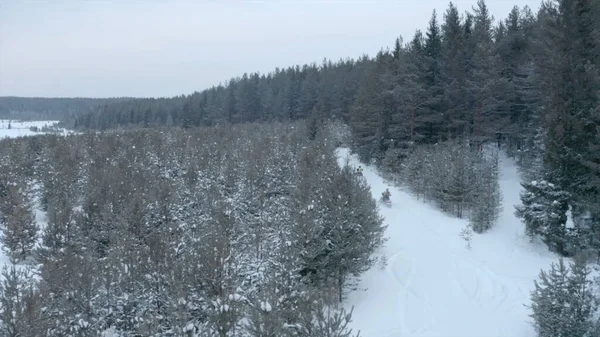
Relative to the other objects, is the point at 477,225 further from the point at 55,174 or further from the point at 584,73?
the point at 55,174

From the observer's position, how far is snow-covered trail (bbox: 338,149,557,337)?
13.1 metres

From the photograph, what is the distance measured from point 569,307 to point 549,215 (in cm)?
743

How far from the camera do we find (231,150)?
32812mm

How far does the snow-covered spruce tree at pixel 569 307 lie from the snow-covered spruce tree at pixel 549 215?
258 inches

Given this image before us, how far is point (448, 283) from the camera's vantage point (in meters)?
15.7

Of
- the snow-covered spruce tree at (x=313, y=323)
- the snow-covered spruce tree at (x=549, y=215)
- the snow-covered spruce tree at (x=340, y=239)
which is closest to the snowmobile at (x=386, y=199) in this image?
the snow-covered spruce tree at (x=549, y=215)

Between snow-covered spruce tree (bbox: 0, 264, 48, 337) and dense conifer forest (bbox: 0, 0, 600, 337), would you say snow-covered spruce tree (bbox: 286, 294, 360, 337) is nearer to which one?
dense conifer forest (bbox: 0, 0, 600, 337)

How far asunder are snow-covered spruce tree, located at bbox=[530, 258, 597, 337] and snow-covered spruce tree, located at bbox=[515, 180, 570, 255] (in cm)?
654

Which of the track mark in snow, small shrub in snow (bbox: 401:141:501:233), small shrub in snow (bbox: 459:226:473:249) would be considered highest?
small shrub in snow (bbox: 401:141:501:233)

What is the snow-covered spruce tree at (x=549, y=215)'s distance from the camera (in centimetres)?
1689

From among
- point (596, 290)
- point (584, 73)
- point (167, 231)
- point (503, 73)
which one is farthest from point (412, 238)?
point (503, 73)

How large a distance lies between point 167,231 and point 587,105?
58.7ft

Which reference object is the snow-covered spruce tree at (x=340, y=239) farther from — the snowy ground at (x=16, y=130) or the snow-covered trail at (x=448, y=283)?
the snowy ground at (x=16, y=130)

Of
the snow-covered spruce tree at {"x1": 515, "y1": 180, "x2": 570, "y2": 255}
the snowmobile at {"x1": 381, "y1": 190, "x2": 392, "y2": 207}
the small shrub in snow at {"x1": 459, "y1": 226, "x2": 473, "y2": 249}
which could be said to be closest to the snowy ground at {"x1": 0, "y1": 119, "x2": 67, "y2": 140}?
the snowmobile at {"x1": 381, "y1": 190, "x2": 392, "y2": 207}
